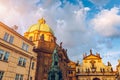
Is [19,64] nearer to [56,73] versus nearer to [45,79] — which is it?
[45,79]

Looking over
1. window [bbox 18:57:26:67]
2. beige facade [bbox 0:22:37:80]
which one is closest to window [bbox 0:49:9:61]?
beige facade [bbox 0:22:37:80]

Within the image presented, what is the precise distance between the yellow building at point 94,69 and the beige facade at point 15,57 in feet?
96.8

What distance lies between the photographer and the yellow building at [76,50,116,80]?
5399cm

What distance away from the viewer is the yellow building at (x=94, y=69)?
5399cm

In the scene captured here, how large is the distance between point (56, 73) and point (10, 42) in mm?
12614

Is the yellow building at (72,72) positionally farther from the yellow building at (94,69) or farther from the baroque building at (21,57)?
the baroque building at (21,57)

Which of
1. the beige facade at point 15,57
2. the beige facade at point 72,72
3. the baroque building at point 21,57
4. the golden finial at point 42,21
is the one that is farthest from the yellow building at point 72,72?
the beige facade at point 15,57

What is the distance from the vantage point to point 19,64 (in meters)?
26.4

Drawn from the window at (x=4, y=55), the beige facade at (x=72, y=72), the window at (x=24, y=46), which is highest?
the window at (x=24, y=46)

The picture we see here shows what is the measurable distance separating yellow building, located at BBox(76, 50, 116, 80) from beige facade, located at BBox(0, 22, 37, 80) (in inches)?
1161

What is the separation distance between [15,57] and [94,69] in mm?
38485

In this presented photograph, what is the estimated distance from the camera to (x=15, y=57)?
1011 inches

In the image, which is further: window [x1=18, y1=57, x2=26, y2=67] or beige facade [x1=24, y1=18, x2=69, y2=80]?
beige facade [x1=24, y1=18, x2=69, y2=80]

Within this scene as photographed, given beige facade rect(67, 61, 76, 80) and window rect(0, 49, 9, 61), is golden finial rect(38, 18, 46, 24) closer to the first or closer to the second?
beige facade rect(67, 61, 76, 80)
